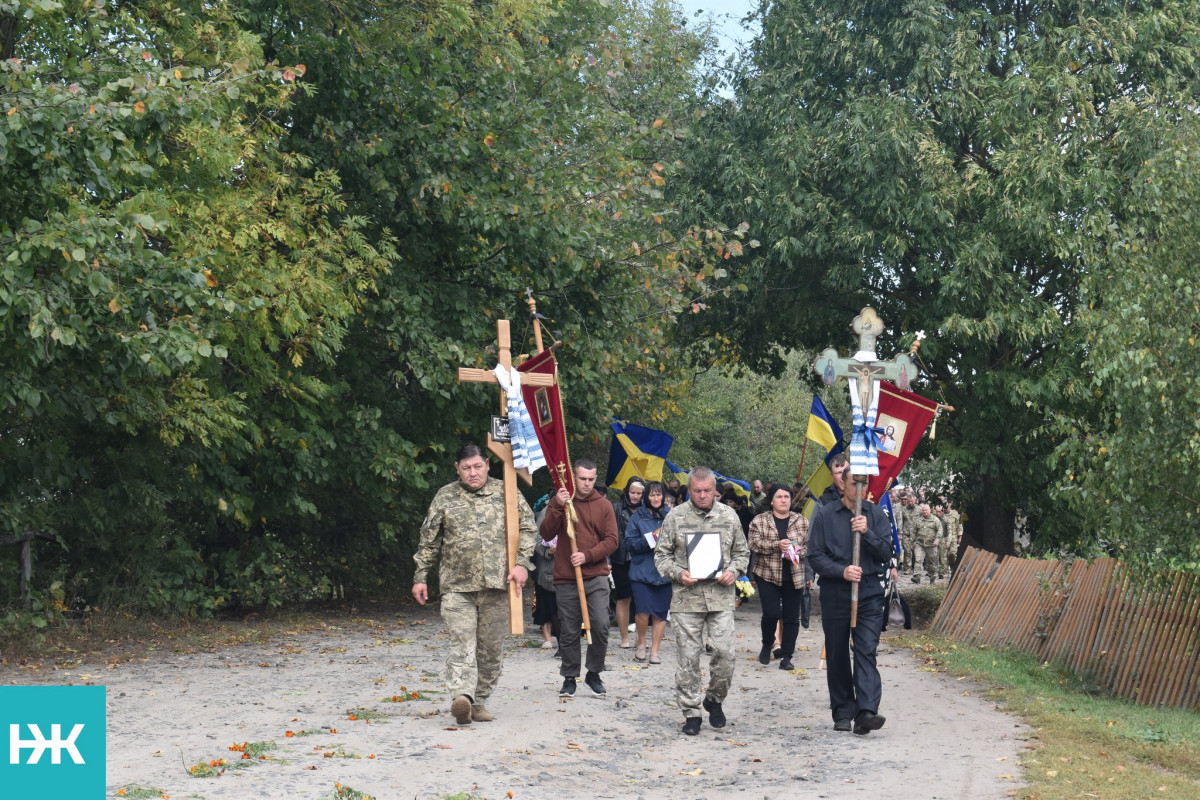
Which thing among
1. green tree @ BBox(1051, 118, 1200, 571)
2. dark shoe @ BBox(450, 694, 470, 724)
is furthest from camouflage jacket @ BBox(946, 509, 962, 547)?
dark shoe @ BBox(450, 694, 470, 724)

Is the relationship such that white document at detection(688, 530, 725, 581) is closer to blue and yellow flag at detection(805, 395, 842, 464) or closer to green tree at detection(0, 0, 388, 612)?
green tree at detection(0, 0, 388, 612)

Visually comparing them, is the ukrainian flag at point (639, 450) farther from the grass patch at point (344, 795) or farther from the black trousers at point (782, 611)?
the grass patch at point (344, 795)

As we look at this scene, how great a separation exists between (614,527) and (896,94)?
465 inches

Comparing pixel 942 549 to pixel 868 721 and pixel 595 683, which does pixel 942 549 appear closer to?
pixel 595 683

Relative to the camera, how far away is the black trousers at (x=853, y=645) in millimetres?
9992

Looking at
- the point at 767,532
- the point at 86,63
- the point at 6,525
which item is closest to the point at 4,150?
the point at 86,63

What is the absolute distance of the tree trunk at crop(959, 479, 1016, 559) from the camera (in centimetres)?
2341

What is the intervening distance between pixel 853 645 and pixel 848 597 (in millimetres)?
371

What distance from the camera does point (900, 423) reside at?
45.2 feet

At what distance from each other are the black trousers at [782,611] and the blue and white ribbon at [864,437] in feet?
10.2

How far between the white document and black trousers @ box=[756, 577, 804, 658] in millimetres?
4164

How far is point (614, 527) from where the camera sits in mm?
12273

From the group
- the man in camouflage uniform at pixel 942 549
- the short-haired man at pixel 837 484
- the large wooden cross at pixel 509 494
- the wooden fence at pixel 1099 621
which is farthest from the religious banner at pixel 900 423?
the man in camouflage uniform at pixel 942 549

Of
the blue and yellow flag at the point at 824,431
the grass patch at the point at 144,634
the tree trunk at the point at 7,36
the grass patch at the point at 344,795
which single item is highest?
the tree trunk at the point at 7,36
